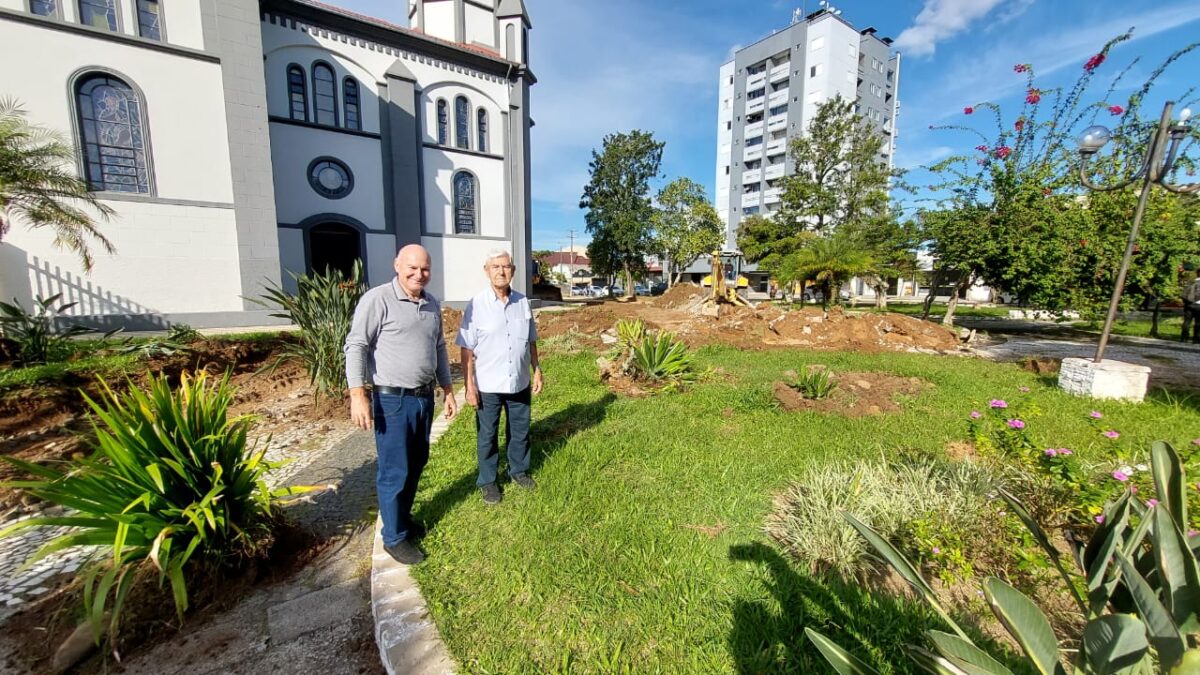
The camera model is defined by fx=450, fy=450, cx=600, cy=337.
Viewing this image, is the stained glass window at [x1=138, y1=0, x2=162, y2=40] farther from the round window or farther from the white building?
the round window

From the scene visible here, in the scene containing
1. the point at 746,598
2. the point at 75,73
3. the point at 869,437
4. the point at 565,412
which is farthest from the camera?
the point at 75,73

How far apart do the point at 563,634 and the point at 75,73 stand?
17243 millimetres

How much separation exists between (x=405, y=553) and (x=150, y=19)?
1690 cm

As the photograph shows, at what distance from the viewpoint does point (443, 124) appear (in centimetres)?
1806

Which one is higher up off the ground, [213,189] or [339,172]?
[339,172]

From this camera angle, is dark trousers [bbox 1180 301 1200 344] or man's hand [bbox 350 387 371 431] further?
dark trousers [bbox 1180 301 1200 344]

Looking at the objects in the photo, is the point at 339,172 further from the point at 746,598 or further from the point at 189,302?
the point at 746,598

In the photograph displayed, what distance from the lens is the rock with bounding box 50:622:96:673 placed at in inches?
75.4

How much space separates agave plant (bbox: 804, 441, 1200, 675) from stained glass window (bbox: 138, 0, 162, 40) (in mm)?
18268

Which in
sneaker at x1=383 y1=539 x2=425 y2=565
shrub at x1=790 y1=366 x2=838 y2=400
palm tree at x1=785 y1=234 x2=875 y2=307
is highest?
palm tree at x1=785 y1=234 x2=875 y2=307

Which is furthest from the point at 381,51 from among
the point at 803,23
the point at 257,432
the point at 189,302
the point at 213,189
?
the point at 803,23

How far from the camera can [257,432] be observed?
189 inches

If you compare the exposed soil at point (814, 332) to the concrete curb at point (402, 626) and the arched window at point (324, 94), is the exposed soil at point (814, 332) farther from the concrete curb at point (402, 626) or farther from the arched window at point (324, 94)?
the arched window at point (324, 94)

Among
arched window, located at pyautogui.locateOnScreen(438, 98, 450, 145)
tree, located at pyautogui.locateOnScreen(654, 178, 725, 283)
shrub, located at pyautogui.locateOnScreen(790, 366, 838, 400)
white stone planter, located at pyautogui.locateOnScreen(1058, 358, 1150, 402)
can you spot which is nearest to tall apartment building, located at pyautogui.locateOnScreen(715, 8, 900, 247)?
tree, located at pyautogui.locateOnScreen(654, 178, 725, 283)
